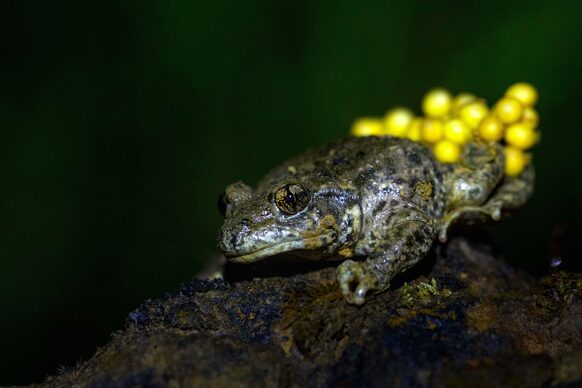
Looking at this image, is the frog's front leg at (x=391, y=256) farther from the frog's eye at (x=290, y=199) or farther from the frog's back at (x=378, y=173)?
the frog's eye at (x=290, y=199)

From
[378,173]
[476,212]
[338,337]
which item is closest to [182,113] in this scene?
[378,173]

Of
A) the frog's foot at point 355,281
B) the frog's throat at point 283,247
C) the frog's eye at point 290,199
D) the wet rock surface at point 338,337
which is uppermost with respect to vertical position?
the frog's eye at point 290,199

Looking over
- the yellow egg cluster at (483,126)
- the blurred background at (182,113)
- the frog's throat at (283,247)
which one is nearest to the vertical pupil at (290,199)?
the frog's throat at (283,247)

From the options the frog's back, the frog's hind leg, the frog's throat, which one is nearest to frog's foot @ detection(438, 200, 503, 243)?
the frog's hind leg

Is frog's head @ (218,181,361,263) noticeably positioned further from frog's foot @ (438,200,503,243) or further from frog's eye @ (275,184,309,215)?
frog's foot @ (438,200,503,243)

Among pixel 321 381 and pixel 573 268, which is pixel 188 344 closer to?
pixel 321 381

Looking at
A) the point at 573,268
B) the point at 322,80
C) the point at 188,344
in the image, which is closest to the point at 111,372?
the point at 188,344
